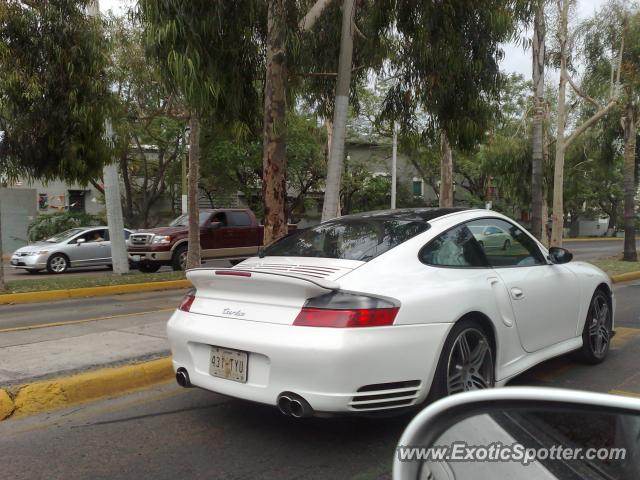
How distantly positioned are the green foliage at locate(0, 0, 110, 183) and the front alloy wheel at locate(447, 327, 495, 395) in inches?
379

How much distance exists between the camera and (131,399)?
487 cm

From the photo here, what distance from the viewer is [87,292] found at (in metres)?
12.4

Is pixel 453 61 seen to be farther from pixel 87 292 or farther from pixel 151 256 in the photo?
pixel 151 256

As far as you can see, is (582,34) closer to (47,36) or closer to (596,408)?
(47,36)

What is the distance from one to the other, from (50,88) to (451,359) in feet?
33.4

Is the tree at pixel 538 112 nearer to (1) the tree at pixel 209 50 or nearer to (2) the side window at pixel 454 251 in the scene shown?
(1) the tree at pixel 209 50

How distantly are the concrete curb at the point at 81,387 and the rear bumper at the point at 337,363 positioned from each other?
1665 mm

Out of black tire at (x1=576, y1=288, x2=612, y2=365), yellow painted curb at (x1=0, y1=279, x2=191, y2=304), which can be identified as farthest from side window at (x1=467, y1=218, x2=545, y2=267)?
yellow painted curb at (x1=0, y1=279, x2=191, y2=304)

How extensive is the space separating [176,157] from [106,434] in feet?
82.9

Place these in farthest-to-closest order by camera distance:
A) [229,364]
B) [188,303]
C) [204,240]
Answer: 1. [204,240]
2. [188,303]
3. [229,364]

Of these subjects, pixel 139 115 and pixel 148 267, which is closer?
pixel 148 267

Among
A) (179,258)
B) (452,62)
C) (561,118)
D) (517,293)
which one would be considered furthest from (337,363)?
(561,118)

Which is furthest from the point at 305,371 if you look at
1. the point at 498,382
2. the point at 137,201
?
the point at 137,201

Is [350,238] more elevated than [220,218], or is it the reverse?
[350,238]
